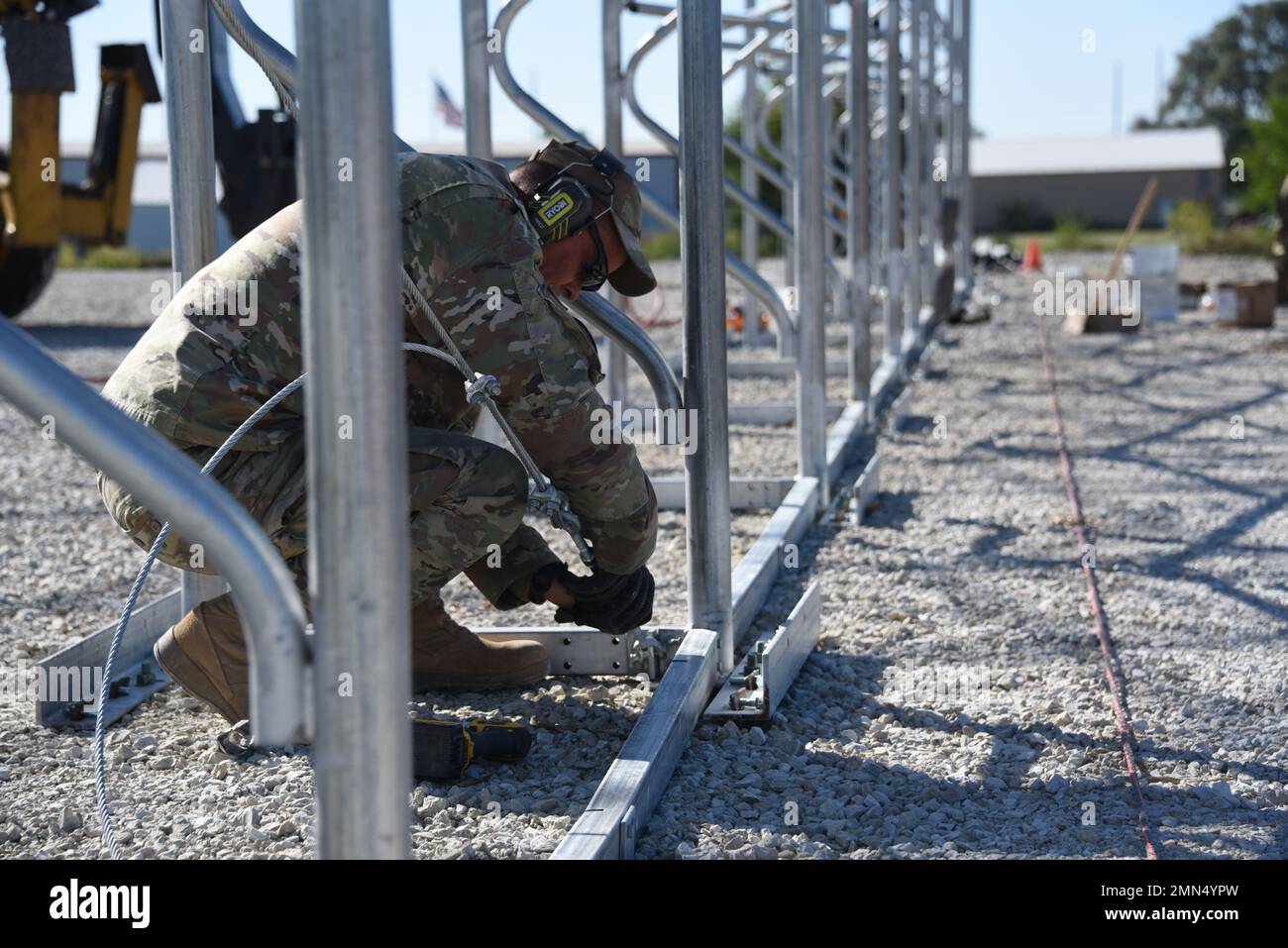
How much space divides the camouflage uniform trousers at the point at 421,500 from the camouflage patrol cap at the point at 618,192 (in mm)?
418

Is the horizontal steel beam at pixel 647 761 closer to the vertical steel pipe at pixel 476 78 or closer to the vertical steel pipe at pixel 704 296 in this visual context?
the vertical steel pipe at pixel 704 296

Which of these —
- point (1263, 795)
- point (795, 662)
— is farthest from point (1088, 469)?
point (1263, 795)

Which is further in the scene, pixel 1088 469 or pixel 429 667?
pixel 1088 469

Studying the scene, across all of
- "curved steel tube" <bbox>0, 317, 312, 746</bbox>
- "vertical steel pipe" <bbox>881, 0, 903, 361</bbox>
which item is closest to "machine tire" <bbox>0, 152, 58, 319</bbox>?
"vertical steel pipe" <bbox>881, 0, 903, 361</bbox>

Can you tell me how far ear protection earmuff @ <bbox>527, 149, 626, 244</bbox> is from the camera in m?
2.66

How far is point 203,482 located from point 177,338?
1293 millimetres

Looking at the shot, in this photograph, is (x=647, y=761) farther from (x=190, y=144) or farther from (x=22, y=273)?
(x=22, y=273)

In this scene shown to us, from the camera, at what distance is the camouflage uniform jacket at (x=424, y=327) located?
2.55 meters

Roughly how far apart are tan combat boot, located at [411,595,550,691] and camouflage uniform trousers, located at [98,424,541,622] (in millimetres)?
229

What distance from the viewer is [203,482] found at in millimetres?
1378

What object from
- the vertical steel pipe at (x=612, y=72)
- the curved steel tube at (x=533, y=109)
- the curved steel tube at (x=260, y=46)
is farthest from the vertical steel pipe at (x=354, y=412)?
the vertical steel pipe at (x=612, y=72)

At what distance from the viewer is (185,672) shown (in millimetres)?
2773

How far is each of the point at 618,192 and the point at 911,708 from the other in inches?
45.0

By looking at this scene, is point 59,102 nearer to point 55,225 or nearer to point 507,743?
point 55,225
